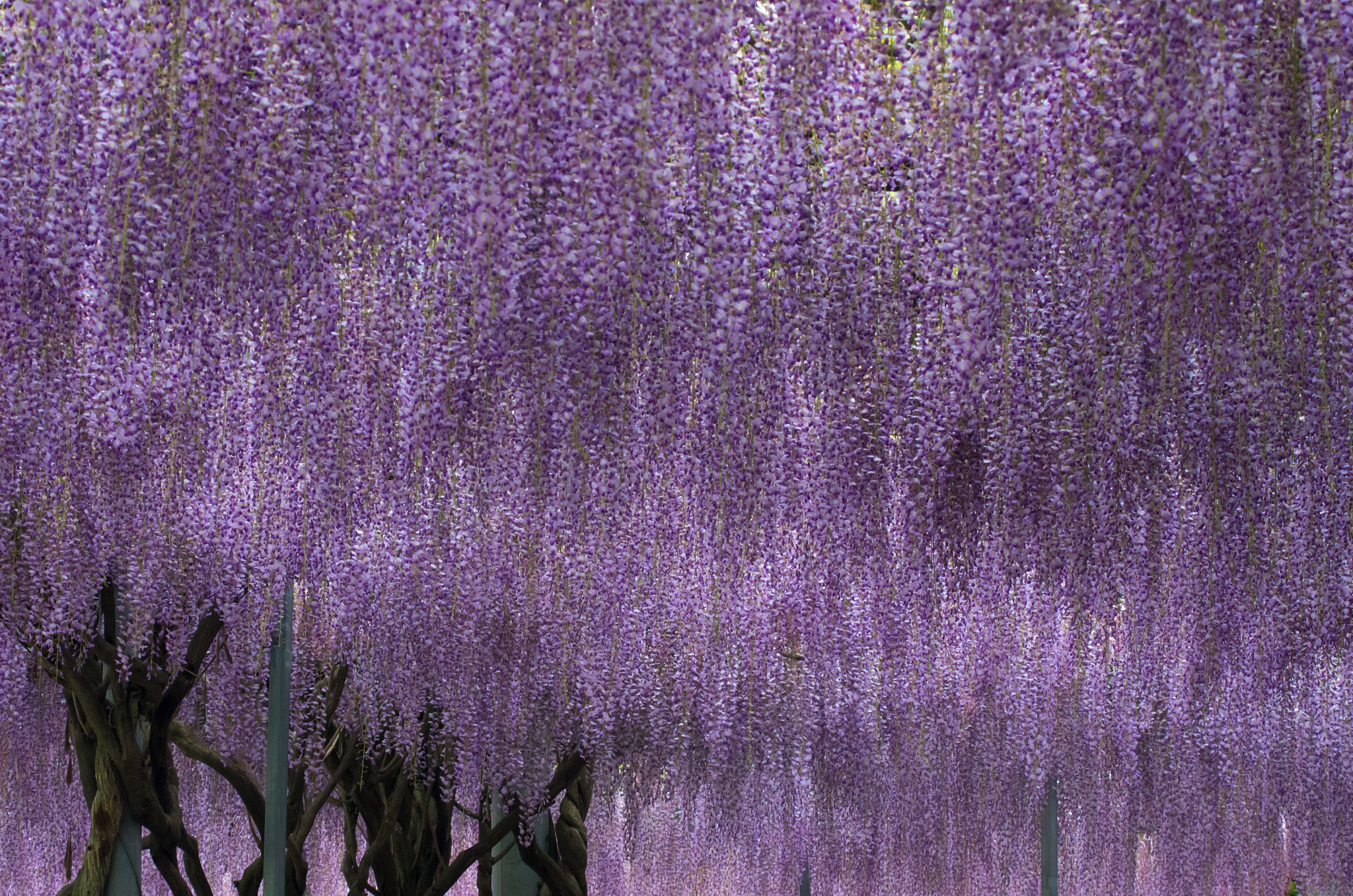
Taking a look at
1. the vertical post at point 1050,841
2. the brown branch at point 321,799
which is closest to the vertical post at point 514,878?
the brown branch at point 321,799

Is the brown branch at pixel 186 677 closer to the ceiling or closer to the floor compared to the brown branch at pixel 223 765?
closer to the ceiling

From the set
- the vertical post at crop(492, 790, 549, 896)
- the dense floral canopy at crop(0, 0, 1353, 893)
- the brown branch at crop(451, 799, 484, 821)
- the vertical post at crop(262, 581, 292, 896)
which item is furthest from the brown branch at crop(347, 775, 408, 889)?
the dense floral canopy at crop(0, 0, 1353, 893)

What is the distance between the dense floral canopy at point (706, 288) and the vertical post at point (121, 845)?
841 mm

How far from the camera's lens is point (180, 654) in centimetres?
703

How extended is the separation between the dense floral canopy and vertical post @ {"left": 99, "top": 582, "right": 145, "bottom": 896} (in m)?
0.84

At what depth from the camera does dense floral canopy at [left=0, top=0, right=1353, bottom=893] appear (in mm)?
2996

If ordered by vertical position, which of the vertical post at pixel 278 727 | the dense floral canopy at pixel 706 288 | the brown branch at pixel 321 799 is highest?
the dense floral canopy at pixel 706 288

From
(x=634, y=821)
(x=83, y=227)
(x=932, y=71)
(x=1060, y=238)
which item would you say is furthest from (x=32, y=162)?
(x=634, y=821)

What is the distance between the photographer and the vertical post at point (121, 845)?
6859 mm

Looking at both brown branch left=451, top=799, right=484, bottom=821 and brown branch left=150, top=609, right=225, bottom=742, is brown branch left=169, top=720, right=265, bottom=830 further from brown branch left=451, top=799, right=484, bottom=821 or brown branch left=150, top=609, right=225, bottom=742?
brown branch left=451, top=799, right=484, bottom=821

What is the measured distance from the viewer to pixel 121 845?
6922 mm

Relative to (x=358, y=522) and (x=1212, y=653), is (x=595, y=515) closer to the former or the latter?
(x=358, y=522)

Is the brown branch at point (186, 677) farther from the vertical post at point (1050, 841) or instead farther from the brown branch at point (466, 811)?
the vertical post at point (1050, 841)

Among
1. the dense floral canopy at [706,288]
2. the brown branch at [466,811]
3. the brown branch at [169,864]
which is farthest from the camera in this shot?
the brown branch at [466,811]
